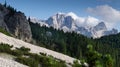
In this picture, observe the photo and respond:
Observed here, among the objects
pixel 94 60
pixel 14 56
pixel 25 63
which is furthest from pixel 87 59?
pixel 14 56

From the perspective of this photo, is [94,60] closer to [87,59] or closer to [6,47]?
[87,59]

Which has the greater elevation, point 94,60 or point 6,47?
point 6,47

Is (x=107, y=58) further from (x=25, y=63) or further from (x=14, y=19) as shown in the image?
(x=14, y=19)

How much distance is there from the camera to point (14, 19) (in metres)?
198

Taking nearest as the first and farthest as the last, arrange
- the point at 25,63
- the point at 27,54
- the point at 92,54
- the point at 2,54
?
the point at 92,54 < the point at 25,63 < the point at 2,54 < the point at 27,54

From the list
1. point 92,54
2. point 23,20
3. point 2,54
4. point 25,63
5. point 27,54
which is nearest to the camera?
point 92,54

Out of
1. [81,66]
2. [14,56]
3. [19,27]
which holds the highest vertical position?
[19,27]

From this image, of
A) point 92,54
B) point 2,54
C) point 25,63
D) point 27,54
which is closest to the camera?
point 92,54

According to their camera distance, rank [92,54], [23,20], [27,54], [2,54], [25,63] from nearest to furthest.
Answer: [92,54]
[25,63]
[2,54]
[27,54]
[23,20]

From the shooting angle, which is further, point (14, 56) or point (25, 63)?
point (14, 56)

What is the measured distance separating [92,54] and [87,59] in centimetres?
50

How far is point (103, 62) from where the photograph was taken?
22500 millimetres

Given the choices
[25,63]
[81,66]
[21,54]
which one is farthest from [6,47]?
[81,66]

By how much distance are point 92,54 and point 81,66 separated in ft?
3.81
